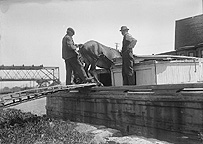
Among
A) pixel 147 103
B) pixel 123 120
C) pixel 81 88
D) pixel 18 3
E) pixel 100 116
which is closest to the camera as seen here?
pixel 18 3

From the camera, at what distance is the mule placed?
1438 centimetres

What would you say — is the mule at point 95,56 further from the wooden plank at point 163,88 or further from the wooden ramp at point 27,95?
the wooden plank at point 163,88

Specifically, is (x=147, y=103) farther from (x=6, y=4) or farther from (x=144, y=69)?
(x=6, y=4)

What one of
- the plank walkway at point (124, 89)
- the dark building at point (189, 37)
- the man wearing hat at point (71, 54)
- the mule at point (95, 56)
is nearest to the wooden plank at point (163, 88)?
the plank walkway at point (124, 89)

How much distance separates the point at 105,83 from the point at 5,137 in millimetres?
9243

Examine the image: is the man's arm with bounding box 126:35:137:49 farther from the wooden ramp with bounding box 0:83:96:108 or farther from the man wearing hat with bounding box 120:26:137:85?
the wooden ramp with bounding box 0:83:96:108

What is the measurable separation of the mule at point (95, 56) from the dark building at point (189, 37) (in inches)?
457

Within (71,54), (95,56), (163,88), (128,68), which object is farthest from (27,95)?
(163,88)

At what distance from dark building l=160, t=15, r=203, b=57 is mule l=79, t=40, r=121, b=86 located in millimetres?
11602

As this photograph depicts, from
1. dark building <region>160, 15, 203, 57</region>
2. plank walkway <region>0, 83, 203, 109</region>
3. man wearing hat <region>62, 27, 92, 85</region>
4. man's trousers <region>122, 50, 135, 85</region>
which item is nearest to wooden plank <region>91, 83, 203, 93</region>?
plank walkway <region>0, 83, 203, 109</region>

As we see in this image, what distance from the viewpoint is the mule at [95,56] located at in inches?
566

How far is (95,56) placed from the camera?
→ 14.4 metres

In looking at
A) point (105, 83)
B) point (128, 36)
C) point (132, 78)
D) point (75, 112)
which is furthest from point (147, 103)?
point (105, 83)

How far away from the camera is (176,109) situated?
7305 millimetres
